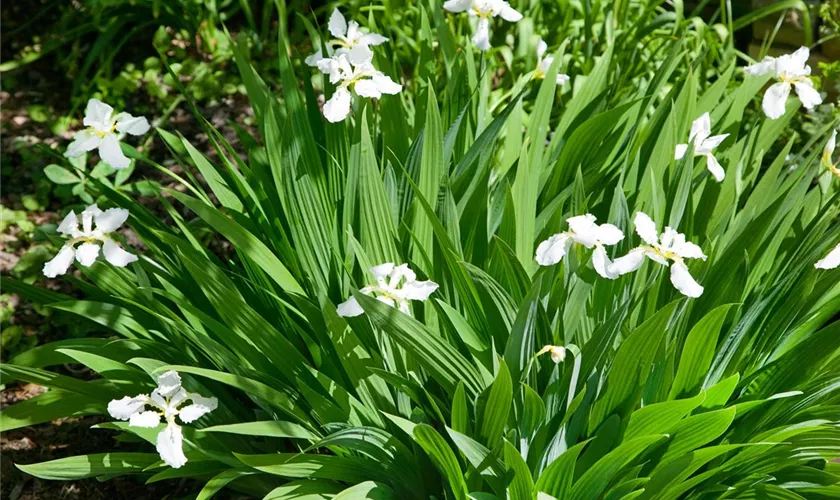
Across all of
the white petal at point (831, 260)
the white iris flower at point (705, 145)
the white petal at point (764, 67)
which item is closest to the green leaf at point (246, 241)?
the white iris flower at point (705, 145)

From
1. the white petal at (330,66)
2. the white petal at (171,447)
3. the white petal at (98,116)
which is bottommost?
the white petal at (171,447)

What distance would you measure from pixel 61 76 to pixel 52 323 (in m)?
1.38

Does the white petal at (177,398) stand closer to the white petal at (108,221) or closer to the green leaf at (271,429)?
the green leaf at (271,429)

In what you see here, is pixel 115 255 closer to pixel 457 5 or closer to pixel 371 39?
pixel 371 39

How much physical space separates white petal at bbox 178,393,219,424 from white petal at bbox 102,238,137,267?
261 mm

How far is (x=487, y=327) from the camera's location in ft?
4.83

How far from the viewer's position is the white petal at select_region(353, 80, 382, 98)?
152cm

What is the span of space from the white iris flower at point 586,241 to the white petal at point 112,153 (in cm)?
79

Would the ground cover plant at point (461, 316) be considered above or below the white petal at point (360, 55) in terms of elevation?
below

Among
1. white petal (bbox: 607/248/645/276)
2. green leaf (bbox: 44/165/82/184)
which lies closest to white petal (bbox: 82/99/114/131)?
green leaf (bbox: 44/165/82/184)

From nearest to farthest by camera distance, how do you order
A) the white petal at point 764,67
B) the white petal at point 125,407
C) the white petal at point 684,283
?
1. the white petal at point 684,283
2. the white petal at point 125,407
3. the white petal at point 764,67

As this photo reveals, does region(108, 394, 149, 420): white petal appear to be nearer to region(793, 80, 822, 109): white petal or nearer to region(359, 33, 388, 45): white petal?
region(359, 33, 388, 45): white petal

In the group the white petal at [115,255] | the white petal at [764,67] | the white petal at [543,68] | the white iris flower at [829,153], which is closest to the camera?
the white petal at [115,255]

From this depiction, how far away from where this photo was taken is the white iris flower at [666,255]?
121cm
